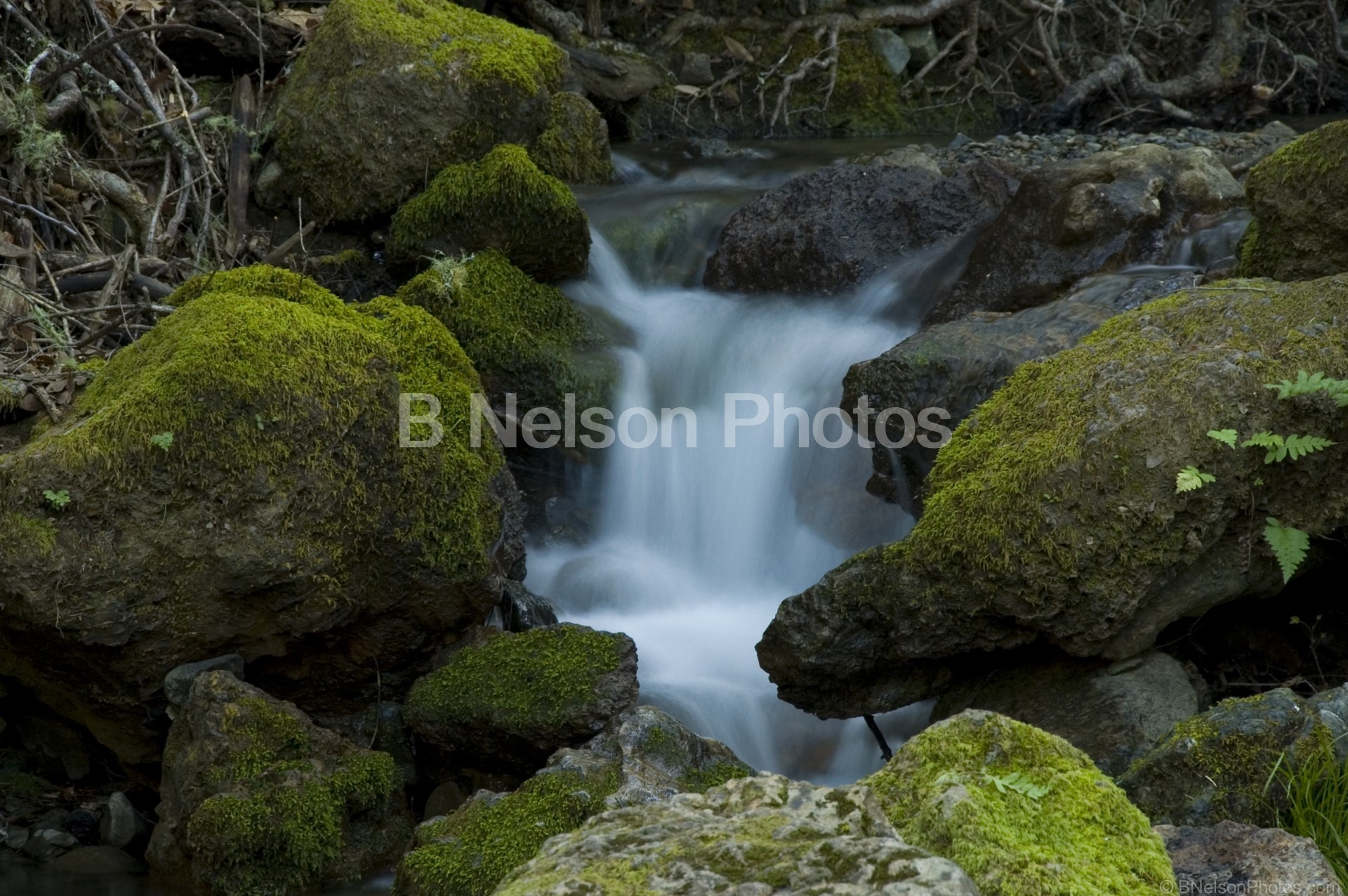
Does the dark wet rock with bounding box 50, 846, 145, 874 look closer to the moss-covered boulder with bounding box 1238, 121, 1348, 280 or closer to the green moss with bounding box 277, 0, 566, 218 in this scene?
the green moss with bounding box 277, 0, 566, 218

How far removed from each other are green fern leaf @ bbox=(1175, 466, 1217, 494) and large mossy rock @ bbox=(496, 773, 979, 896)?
91.2 inches

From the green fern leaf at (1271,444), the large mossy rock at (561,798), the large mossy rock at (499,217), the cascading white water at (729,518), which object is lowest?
the cascading white water at (729,518)

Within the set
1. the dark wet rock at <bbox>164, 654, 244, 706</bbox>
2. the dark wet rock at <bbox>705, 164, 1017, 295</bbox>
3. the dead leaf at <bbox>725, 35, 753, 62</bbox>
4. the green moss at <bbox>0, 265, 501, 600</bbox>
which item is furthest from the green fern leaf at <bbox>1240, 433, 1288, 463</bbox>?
the dead leaf at <bbox>725, 35, 753, 62</bbox>

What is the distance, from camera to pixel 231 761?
451 centimetres

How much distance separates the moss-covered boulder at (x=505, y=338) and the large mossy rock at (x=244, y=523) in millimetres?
1373

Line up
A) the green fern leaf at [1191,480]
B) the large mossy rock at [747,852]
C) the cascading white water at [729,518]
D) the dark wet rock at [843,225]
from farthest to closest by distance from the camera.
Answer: the dark wet rock at [843,225] → the cascading white water at [729,518] → the green fern leaf at [1191,480] → the large mossy rock at [747,852]

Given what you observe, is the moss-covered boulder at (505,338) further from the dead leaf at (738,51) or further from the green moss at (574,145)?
the dead leaf at (738,51)

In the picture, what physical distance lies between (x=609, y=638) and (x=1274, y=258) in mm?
3372

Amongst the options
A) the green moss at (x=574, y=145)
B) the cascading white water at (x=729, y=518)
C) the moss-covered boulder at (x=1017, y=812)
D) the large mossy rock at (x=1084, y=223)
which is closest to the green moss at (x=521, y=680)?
the cascading white water at (x=729, y=518)

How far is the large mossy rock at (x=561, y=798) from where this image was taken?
3711 millimetres

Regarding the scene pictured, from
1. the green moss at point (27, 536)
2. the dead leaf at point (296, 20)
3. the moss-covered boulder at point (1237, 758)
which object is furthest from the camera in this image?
the dead leaf at point (296, 20)

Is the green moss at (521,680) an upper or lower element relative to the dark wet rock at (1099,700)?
lower

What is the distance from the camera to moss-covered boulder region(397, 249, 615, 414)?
698 centimetres

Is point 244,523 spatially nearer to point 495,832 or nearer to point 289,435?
point 289,435
